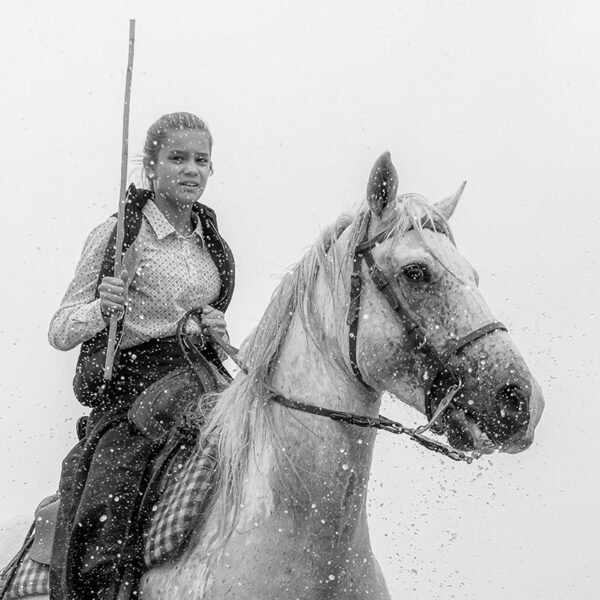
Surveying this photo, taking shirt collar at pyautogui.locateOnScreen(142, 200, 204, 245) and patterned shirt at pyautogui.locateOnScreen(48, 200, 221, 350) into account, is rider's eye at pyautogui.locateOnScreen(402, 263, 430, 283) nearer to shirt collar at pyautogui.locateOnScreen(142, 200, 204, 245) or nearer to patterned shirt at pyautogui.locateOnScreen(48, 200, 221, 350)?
patterned shirt at pyautogui.locateOnScreen(48, 200, 221, 350)

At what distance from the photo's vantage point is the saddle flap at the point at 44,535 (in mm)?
4055

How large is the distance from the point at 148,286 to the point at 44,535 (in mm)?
1143

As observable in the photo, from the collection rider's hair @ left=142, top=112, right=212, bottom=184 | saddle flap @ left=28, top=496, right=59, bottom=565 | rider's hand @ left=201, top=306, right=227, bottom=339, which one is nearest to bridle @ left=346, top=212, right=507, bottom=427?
rider's hand @ left=201, top=306, right=227, bottom=339

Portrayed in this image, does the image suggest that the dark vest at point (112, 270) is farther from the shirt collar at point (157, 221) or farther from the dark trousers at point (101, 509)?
the dark trousers at point (101, 509)

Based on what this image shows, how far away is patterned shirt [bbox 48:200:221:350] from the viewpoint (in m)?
3.88

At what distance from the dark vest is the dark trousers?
0.15m

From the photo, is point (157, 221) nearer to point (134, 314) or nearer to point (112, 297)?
point (134, 314)

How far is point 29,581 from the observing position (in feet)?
13.2

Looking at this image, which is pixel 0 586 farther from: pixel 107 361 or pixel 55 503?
pixel 107 361

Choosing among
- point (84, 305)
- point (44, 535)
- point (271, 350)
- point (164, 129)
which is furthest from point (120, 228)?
point (44, 535)

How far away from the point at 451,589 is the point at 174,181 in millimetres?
8927

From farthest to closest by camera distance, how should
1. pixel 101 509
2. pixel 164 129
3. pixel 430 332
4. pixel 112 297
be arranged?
pixel 164 129 < pixel 112 297 < pixel 101 509 < pixel 430 332

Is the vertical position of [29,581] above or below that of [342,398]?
below

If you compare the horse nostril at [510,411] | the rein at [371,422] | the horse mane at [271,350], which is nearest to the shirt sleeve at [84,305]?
the horse mane at [271,350]
